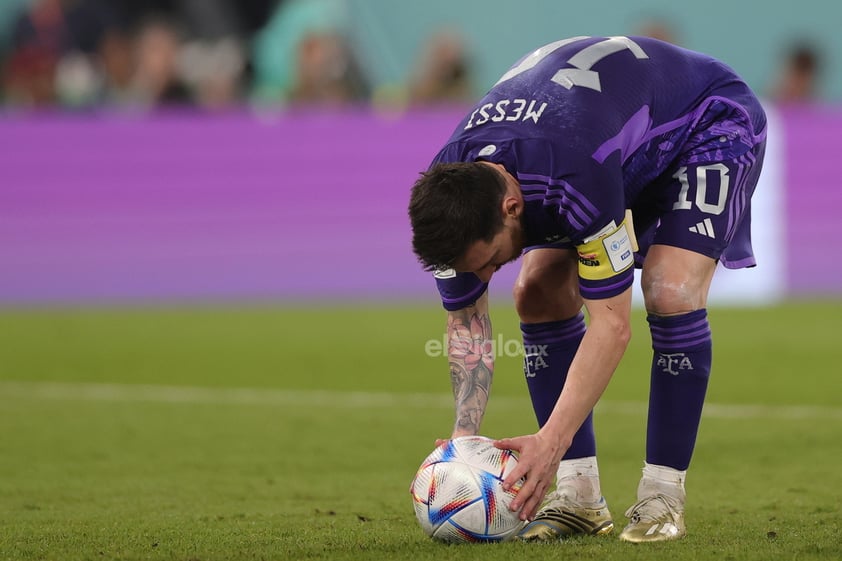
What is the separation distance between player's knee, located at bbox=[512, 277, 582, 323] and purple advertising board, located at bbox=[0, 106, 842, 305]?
9.38m

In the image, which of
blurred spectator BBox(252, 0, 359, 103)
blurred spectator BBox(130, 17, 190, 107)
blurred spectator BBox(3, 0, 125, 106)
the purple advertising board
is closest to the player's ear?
the purple advertising board

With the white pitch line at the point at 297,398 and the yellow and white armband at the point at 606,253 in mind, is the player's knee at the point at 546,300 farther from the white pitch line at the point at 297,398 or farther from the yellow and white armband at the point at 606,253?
the white pitch line at the point at 297,398

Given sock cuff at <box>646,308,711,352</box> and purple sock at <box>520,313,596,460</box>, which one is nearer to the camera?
sock cuff at <box>646,308,711,352</box>

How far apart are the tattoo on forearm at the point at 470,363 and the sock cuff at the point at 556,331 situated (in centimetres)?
31

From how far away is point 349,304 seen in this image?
14578mm

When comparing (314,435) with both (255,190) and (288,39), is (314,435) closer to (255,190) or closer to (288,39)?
(255,190)

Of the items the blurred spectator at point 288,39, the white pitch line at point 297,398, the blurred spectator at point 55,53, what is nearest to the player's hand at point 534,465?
the white pitch line at point 297,398

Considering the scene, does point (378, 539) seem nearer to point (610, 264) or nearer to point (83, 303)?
point (610, 264)

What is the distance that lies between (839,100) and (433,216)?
17.2 meters

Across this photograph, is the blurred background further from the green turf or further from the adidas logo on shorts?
the adidas logo on shorts

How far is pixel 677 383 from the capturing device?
4922 millimetres

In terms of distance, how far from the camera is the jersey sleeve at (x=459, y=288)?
4914 millimetres

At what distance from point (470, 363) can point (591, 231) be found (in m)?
0.89

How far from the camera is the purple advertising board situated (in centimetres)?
1448
